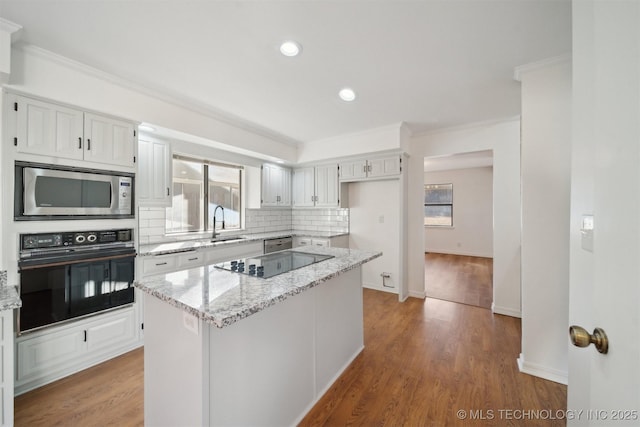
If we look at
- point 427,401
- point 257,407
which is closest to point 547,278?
point 427,401

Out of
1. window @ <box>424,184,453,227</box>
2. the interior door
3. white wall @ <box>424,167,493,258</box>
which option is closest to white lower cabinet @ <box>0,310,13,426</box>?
the interior door

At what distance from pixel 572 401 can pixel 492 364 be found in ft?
3.92

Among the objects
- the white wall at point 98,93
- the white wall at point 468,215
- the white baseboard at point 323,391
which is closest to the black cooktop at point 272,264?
the white baseboard at point 323,391

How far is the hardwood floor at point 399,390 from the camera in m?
1.63

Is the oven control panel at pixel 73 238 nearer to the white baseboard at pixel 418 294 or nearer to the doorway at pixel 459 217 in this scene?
the white baseboard at pixel 418 294

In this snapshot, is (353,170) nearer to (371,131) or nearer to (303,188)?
(371,131)

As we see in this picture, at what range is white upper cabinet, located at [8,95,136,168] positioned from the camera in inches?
73.6

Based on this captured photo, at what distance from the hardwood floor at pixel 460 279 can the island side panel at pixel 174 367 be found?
371cm

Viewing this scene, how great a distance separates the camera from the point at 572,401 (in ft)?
3.76

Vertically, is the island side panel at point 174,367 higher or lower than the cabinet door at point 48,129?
lower

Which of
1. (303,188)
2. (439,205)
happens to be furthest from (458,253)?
(303,188)

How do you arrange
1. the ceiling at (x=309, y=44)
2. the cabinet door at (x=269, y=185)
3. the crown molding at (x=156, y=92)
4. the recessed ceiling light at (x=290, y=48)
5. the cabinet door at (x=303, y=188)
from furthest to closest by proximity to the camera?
the cabinet door at (x=303, y=188) < the cabinet door at (x=269, y=185) < the crown molding at (x=156, y=92) < the recessed ceiling light at (x=290, y=48) < the ceiling at (x=309, y=44)

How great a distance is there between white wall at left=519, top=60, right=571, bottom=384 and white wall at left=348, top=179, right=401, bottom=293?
2.01 m

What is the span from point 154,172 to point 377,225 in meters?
3.34
